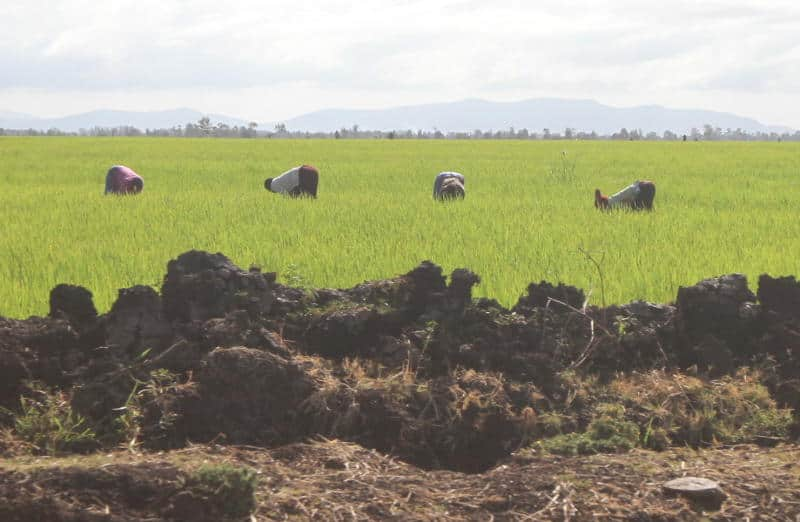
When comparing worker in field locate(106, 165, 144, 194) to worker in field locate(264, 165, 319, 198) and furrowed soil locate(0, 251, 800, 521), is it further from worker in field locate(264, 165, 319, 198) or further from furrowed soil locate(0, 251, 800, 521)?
furrowed soil locate(0, 251, 800, 521)

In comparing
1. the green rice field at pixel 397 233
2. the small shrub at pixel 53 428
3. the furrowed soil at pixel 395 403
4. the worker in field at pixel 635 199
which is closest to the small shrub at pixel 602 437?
the furrowed soil at pixel 395 403

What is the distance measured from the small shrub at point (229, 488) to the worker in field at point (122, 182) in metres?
11.5

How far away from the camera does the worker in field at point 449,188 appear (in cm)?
1303

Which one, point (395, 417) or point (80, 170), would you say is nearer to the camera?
point (395, 417)

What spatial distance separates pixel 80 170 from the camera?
20000 millimetres

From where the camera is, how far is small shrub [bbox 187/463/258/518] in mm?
2834

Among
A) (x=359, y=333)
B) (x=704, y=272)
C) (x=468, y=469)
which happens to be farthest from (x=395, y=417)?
(x=704, y=272)

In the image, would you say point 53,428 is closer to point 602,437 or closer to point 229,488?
point 229,488

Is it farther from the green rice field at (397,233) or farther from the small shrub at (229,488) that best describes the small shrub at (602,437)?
the green rice field at (397,233)

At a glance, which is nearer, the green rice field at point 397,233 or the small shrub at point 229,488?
the small shrub at point 229,488

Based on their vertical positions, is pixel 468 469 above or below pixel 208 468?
below

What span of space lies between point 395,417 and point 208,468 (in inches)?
40.3

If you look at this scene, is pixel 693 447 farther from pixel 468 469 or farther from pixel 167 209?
pixel 167 209

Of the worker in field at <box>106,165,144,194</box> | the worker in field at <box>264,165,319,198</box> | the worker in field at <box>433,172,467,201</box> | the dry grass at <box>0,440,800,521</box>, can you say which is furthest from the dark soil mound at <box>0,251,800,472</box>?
the worker in field at <box>106,165,144,194</box>
